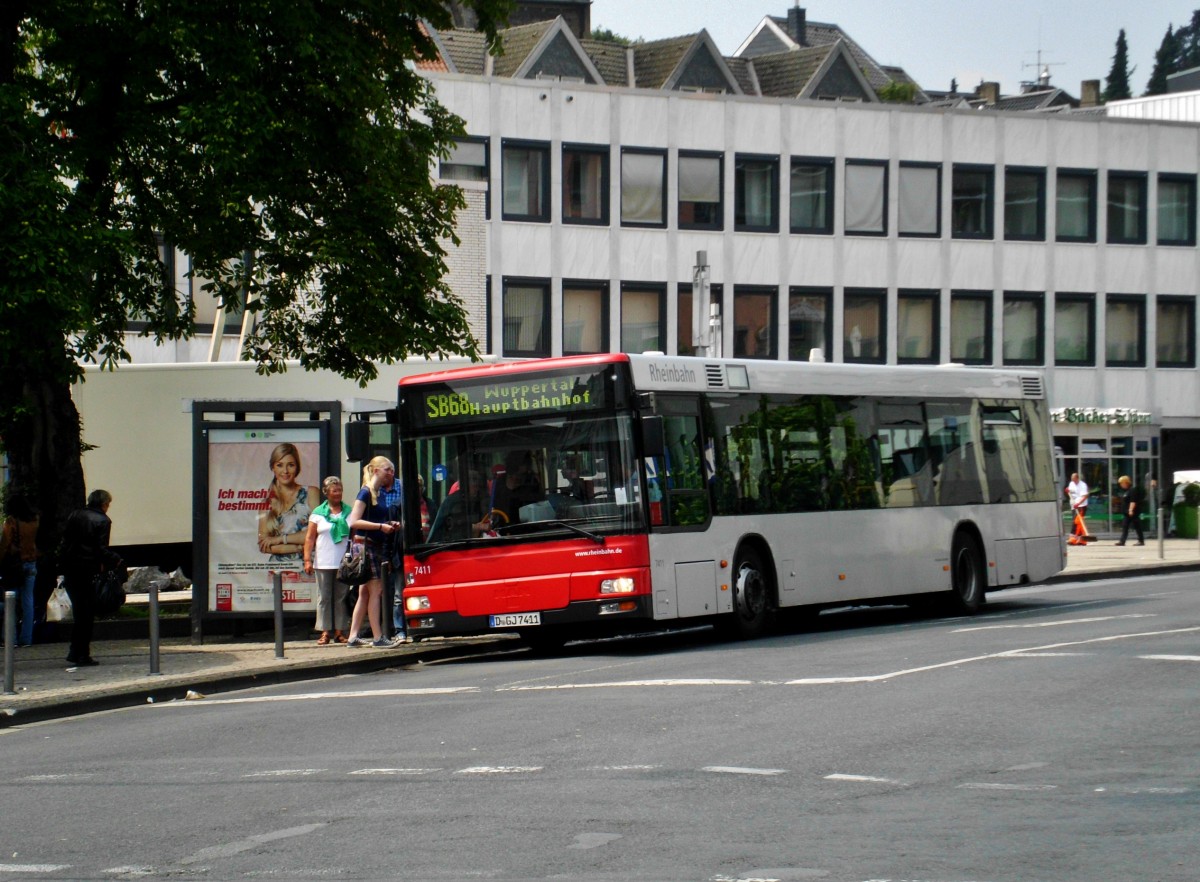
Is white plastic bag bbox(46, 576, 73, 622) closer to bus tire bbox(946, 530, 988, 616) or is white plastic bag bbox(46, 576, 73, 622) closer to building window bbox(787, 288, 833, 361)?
bus tire bbox(946, 530, 988, 616)

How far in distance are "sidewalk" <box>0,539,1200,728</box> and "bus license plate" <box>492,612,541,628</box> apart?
1215 mm

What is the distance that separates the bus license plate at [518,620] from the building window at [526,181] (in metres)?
28.3

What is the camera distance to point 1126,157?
52.4 m

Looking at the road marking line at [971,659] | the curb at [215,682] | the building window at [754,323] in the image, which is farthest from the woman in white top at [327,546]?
the building window at [754,323]

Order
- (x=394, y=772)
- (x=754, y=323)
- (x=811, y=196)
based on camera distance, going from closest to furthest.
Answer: (x=394, y=772) < (x=754, y=323) < (x=811, y=196)

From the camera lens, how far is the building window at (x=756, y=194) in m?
47.7

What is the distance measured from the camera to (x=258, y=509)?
19.9 metres

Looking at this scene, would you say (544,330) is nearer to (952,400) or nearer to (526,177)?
(526,177)

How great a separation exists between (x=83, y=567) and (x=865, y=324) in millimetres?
34569

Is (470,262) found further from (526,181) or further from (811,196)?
(811,196)

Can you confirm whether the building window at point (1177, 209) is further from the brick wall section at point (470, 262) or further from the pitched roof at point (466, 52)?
the brick wall section at point (470, 262)

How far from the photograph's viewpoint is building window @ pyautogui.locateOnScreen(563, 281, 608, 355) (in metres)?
46.0

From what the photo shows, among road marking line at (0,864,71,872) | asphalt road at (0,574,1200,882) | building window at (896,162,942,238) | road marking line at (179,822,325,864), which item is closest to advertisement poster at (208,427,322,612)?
asphalt road at (0,574,1200,882)

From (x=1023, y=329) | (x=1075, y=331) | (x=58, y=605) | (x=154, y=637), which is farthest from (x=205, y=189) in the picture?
(x=1075, y=331)
